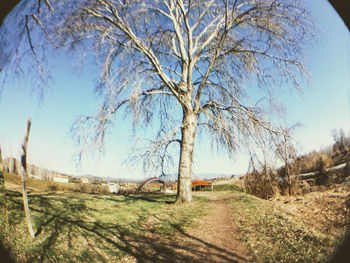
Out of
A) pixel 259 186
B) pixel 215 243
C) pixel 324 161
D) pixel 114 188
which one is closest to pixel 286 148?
pixel 324 161

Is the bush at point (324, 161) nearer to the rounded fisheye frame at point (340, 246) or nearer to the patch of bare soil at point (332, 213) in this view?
the patch of bare soil at point (332, 213)

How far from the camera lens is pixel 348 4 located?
1289mm

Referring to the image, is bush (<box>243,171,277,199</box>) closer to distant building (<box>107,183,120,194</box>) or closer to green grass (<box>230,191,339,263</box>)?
green grass (<box>230,191,339,263</box>)

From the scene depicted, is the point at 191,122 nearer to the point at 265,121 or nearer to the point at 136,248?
the point at 265,121

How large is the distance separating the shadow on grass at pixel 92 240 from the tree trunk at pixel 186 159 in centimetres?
305

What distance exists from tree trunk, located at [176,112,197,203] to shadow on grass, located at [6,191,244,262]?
10.00 ft

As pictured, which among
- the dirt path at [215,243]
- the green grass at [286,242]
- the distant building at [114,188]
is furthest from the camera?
the distant building at [114,188]

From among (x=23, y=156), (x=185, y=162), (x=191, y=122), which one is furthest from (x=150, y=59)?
(x=23, y=156)

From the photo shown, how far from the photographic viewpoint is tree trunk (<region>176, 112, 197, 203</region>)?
662 cm

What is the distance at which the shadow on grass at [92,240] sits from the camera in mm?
2238

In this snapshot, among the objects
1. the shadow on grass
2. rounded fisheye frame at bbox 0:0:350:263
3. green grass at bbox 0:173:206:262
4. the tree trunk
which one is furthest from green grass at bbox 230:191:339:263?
the tree trunk

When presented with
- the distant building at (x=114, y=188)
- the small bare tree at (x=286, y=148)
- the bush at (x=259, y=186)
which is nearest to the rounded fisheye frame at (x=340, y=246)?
the small bare tree at (x=286, y=148)

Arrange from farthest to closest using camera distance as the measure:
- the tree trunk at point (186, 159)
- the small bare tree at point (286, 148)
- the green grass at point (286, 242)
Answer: the tree trunk at point (186, 159) < the small bare tree at point (286, 148) < the green grass at point (286, 242)

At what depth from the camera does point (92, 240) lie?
2.78 metres
